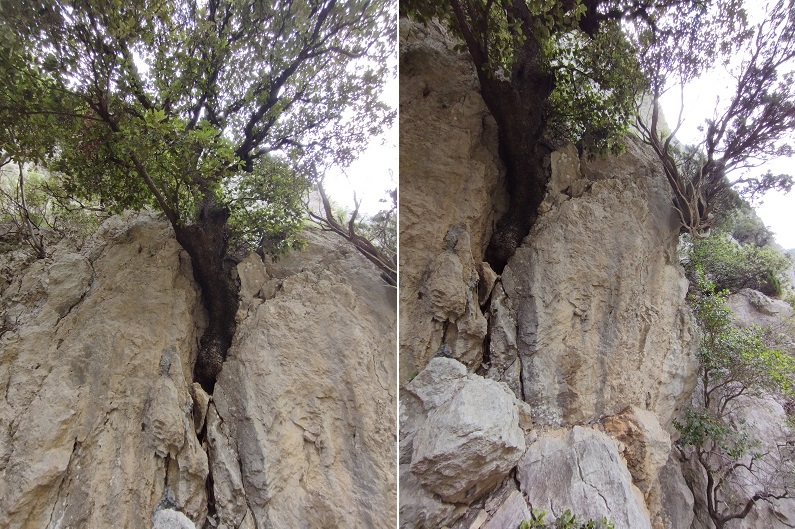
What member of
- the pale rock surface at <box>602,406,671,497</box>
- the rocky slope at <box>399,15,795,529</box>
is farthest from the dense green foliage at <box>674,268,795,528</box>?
the pale rock surface at <box>602,406,671,497</box>

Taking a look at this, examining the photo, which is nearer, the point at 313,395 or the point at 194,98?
the point at 194,98

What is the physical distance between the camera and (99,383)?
1266mm

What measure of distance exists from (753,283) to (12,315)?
9.65 feet

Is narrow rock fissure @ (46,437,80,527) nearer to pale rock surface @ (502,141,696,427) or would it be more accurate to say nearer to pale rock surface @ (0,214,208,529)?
pale rock surface @ (0,214,208,529)

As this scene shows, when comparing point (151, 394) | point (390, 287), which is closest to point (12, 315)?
point (151, 394)

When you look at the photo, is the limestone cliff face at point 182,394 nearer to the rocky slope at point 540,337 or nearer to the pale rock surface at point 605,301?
the rocky slope at point 540,337

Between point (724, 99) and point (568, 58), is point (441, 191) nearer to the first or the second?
point (568, 58)

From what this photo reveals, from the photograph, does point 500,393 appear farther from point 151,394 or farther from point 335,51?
point 335,51

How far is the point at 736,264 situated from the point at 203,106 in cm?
254

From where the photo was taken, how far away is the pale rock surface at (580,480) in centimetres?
189

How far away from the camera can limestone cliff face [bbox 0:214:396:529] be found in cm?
117

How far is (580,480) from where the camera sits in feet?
6.37

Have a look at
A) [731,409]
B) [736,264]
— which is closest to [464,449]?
[731,409]

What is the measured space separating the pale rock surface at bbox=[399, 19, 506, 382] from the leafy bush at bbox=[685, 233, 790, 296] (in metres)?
1.10
